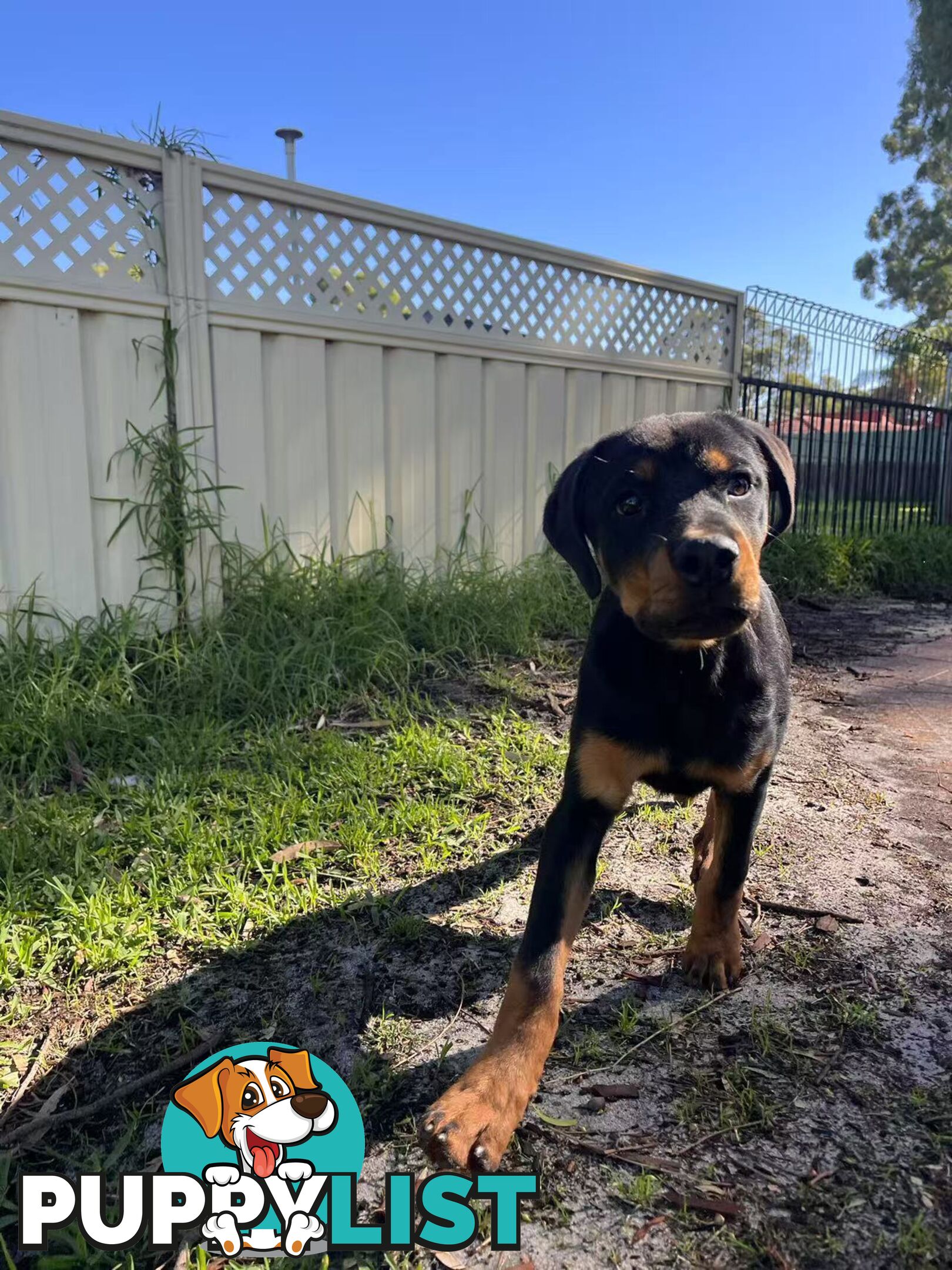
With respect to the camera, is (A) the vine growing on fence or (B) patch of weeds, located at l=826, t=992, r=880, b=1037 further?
(A) the vine growing on fence

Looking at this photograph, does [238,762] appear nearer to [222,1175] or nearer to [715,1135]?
[222,1175]

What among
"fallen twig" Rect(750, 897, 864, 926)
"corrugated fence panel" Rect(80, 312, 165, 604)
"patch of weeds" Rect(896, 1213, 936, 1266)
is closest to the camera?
"patch of weeds" Rect(896, 1213, 936, 1266)

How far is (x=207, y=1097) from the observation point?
1.55m

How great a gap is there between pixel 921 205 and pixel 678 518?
105ft

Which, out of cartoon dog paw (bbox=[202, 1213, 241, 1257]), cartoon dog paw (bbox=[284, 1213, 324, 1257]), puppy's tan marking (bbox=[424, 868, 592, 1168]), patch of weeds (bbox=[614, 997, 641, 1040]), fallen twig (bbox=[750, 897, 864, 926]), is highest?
puppy's tan marking (bbox=[424, 868, 592, 1168])

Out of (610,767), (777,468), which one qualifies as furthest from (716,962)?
(777,468)

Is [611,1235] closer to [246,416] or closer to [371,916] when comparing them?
[371,916]

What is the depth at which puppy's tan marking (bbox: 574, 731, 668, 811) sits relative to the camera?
1877 millimetres

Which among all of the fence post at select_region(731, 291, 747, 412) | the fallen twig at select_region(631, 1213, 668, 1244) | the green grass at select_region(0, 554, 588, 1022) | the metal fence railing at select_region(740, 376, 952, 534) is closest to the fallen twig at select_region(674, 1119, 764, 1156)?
the fallen twig at select_region(631, 1213, 668, 1244)

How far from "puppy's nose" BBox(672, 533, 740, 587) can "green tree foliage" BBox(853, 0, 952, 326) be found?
25674mm

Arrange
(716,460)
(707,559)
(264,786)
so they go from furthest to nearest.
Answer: (264,786)
(716,460)
(707,559)

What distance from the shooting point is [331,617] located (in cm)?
416

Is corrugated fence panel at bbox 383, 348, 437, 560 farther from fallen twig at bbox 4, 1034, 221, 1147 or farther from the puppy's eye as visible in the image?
fallen twig at bbox 4, 1034, 221, 1147

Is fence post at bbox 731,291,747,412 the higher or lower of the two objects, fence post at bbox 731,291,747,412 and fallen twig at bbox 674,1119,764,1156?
the higher
